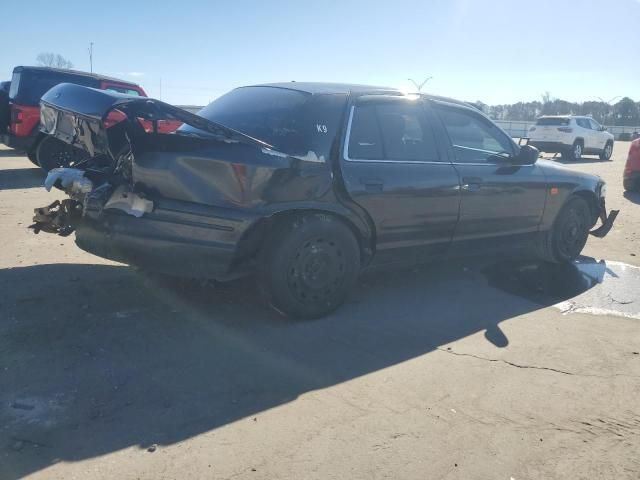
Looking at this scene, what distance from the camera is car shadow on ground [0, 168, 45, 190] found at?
987 centimetres

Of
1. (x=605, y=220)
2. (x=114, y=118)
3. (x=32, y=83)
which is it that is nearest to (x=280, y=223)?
(x=114, y=118)

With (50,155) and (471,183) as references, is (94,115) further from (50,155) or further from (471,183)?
(50,155)

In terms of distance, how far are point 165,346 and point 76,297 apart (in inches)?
46.3

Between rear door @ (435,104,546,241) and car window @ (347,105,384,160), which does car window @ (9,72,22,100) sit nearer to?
car window @ (347,105,384,160)

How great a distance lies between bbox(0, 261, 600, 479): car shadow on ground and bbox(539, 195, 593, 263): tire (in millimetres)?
741

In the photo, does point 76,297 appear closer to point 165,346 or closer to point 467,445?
point 165,346

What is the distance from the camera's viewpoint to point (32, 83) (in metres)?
11.0

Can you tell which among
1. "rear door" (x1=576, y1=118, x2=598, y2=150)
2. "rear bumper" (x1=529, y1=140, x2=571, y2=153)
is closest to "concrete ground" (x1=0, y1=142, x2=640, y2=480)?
"rear bumper" (x1=529, y1=140, x2=571, y2=153)

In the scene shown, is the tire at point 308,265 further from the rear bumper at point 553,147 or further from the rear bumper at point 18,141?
the rear bumper at point 553,147

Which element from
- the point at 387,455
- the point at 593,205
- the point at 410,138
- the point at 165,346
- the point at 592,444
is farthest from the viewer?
the point at 593,205

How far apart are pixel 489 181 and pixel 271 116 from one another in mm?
2144

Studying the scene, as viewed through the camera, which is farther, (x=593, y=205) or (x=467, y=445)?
(x=593, y=205)

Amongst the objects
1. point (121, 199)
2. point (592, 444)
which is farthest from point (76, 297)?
point (592, 444)

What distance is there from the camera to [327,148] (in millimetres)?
4254
